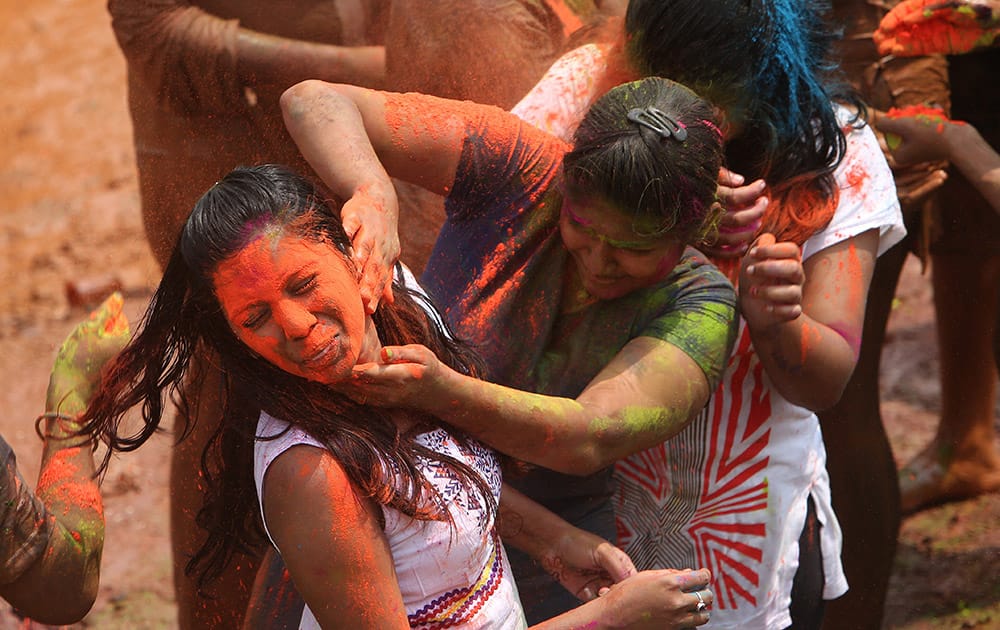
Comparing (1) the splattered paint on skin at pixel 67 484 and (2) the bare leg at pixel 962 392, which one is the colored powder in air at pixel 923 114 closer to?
(2) the bare leg at pixel 962 392

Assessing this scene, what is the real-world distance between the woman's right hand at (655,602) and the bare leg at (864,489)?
1.26 m

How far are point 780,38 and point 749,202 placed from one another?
1.04ft

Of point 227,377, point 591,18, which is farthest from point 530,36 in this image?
point 227,377

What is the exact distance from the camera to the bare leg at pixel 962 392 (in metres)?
3.87

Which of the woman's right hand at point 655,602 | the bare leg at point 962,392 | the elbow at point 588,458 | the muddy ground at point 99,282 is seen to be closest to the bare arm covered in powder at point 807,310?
the elbow at point 588,458

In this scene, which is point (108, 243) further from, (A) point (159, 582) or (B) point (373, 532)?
(B) point (373, 532)

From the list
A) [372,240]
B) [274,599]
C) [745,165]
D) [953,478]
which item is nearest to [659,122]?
[745,165]

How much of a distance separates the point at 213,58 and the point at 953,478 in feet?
8.75

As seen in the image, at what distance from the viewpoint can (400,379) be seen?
1856 millimetres

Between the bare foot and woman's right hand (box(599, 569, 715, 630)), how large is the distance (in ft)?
7.87

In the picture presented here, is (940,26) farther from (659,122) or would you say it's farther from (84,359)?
(84,359)

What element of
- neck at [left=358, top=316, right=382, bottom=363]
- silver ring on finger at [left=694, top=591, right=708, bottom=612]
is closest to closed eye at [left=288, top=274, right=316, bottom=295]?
neck at [left=358, top=316, right=382, bottom=363]

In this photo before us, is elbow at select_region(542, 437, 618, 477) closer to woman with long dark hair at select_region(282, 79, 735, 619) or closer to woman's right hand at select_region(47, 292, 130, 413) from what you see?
woman with long dark hair at select_region(282, 79, 735, 619)

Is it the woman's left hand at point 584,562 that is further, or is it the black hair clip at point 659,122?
the woman's left hand at point 584,562
